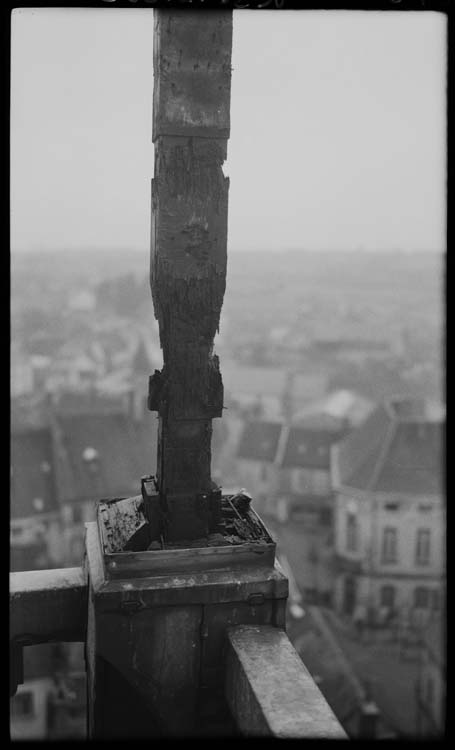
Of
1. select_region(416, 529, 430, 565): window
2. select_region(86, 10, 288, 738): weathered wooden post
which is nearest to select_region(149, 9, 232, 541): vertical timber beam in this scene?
select_region(86, 10, 288, 738): weathered wooden post

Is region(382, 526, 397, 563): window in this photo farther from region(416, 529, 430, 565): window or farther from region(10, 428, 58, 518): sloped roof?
region(10, 428, 58, 518): sloped roof

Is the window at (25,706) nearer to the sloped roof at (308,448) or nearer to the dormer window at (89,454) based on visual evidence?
A: the dormer window at (89,454)

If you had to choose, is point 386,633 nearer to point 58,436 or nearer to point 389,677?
point 389,677

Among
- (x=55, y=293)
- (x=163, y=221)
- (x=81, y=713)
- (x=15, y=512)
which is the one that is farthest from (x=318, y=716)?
(x=55, y=293)

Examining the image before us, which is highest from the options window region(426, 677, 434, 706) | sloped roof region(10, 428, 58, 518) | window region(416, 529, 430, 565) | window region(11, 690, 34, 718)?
sloped roof region(10, 428, 58, 518)

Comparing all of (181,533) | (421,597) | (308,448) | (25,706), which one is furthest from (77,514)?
(181,533)

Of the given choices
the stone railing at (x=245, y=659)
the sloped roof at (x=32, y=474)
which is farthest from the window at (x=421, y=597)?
the stone railing at (x=245, y=659)
